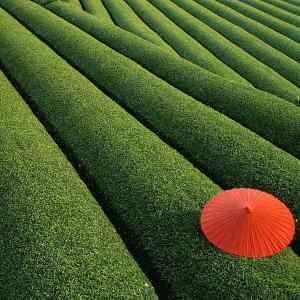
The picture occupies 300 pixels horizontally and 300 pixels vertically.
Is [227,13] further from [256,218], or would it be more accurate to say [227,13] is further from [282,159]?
[256,218]

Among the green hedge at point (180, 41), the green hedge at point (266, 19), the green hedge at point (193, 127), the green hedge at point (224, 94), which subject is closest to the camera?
the green hedge at point (193, 127)

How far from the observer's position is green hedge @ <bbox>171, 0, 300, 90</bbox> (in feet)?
100

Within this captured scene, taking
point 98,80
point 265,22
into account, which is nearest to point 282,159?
point 98,80

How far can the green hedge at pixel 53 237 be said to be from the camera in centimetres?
1034

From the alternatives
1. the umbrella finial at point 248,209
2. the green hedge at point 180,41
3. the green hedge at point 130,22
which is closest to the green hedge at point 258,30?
the green hedge at point 180,41

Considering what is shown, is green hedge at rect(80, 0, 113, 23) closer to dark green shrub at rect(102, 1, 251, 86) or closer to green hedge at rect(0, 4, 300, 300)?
dark green shrub at rect(102, 1, 251, 86)

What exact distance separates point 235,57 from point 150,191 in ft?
69.1

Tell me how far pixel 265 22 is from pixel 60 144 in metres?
33.3

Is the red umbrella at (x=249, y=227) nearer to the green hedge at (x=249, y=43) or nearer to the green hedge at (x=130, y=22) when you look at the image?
the green hedge at (x=249, y=43)

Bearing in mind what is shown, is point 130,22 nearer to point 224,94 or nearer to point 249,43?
point 249,43

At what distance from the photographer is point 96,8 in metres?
41.1

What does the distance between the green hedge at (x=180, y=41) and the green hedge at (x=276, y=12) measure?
1339 cm

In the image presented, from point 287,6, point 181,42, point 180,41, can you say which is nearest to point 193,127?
point 181,42

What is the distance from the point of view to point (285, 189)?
1361cm
